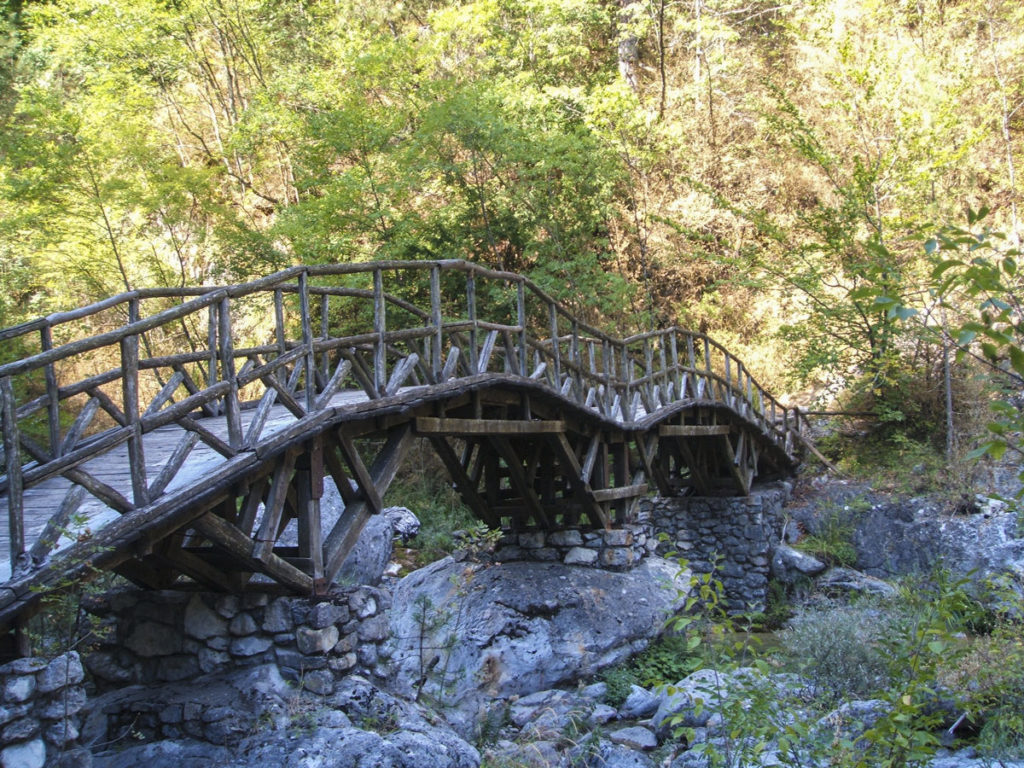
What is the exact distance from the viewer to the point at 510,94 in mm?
18094

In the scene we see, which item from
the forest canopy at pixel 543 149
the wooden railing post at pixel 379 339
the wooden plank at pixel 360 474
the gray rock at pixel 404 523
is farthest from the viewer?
the forest canopy at pixel 543 149

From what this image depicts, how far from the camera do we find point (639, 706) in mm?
9086

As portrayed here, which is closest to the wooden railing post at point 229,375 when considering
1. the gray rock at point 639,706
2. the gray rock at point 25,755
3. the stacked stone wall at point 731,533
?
the gray rock at point 25,755

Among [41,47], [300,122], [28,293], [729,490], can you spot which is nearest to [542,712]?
[729,490]

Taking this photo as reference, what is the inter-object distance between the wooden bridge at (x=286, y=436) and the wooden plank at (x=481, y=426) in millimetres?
23

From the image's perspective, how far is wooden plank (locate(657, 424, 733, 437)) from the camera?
41.5 feet

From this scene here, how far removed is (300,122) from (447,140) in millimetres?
3035

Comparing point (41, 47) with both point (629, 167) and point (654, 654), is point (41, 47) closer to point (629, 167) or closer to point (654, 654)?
point (629, 167)

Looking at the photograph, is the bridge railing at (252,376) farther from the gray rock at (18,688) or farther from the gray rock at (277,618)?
the gray rock at (277,618)

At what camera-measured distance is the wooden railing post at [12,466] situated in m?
4.14

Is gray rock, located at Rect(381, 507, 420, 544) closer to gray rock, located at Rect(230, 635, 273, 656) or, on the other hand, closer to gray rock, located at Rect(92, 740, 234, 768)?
gray rock, located at Rect(230, 635, 273, 656)

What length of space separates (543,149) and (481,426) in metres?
9.89

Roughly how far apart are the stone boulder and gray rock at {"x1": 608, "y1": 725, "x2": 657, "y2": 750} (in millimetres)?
1354

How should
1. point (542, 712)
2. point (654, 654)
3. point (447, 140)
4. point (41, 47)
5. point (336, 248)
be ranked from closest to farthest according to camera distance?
1. point (542, 712)
2. point (654, 654)
3. point (336, 248)
4. point (447, 140)
5. point (41, 47)
